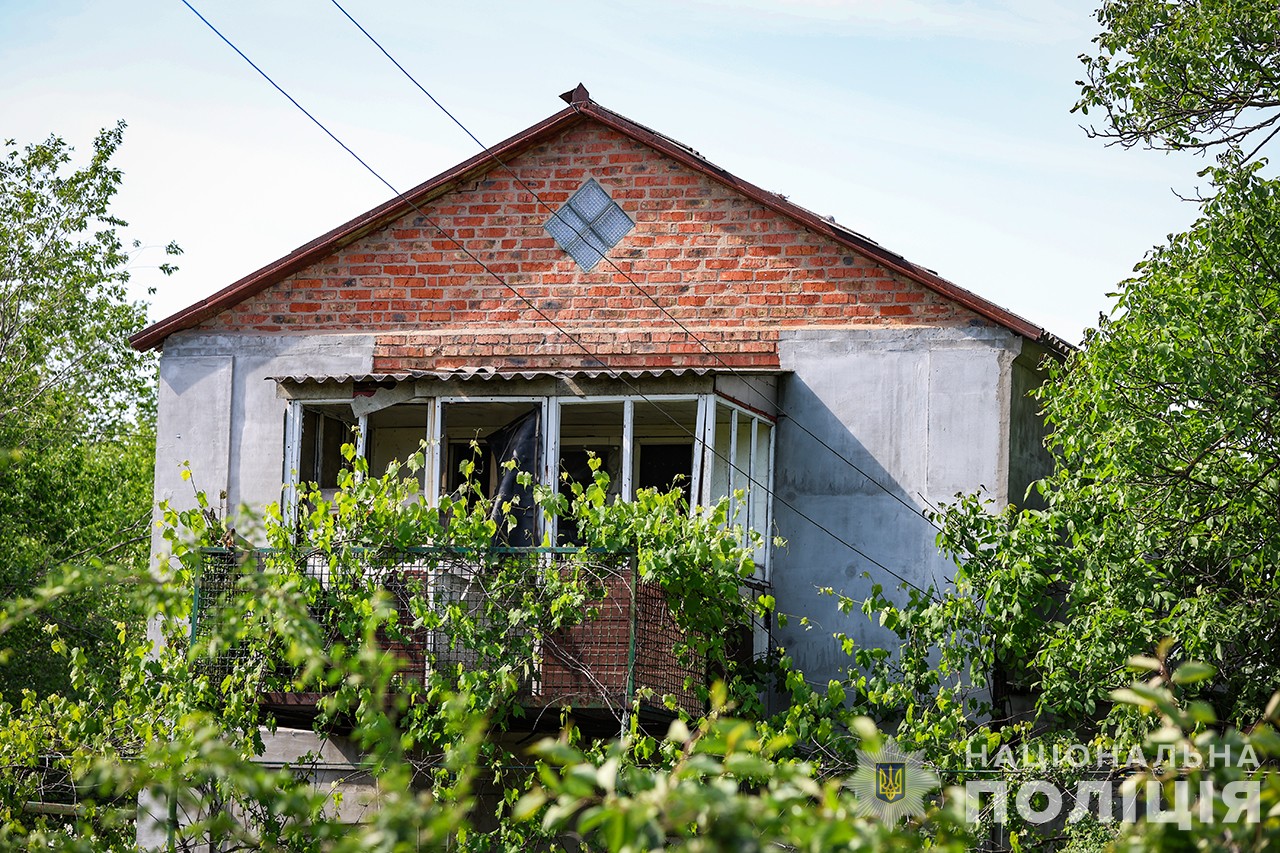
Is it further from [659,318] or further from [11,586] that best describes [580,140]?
[11,586]

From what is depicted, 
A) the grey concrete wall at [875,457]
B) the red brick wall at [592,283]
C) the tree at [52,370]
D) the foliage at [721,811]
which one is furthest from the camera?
the tree at [52,370]

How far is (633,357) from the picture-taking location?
484 inches

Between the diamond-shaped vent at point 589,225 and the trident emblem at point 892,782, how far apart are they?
497 centimetres

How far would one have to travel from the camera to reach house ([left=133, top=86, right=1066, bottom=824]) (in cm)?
1155

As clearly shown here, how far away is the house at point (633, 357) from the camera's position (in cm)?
1155

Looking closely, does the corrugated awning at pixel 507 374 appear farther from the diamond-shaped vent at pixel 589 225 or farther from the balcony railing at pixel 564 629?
the balcony railing at pixel 564 629

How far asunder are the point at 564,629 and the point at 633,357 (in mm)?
3030

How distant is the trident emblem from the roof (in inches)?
148

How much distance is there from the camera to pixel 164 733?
9586mm

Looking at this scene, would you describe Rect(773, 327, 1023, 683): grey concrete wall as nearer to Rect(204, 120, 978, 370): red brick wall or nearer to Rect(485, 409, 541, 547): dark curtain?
Rect(204, 120, 978, 370): red brick wall

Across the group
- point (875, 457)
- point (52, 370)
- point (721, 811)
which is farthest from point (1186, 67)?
point (52, 370)
